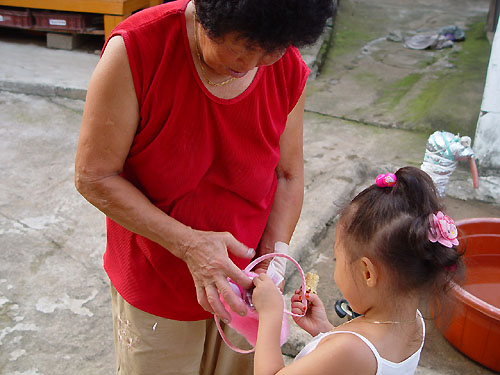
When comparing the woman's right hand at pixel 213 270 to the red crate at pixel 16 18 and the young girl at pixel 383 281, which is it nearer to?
the young girl at pixel 383 281

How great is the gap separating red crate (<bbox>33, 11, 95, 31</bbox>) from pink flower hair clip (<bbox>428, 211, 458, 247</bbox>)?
5.45 m

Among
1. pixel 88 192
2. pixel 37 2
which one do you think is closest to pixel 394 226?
pixel 88 192

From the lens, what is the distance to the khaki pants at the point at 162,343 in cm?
169

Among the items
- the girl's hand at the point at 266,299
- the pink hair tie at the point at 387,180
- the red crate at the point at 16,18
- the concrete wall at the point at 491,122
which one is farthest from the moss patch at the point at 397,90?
the girl's hand at the point at 266,299

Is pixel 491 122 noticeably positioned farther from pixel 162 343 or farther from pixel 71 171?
pixel 162 343

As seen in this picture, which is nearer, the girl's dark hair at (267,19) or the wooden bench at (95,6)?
the girl's dark hair at (267,19)

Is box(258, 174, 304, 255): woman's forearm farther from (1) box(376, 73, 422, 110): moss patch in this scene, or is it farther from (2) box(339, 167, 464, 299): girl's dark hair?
(1) box(376, 73, 422, 110): moss patch

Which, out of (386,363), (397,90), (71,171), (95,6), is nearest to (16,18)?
(95,6)

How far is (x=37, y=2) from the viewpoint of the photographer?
19.4 ft

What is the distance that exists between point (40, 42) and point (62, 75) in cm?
124

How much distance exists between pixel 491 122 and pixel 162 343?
10.8 ft

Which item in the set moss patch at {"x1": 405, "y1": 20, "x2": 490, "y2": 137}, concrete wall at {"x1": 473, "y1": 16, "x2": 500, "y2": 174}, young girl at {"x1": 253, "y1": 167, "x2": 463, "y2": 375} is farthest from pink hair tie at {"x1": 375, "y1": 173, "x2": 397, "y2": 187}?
moss patch at {"x1": 405, "y1": 20, "x2": 490, "y2": 137}

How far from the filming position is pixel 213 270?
1.44 metres

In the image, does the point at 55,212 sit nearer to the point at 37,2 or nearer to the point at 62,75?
the point at 62,75
